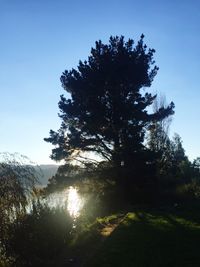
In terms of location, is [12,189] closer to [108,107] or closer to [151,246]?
[151,246]

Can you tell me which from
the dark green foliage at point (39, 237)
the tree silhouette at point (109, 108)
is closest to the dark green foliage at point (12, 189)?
the dark green foliage at point (39, 237)

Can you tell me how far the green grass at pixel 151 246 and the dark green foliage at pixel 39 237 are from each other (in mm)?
1243

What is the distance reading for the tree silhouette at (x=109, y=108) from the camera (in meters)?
28.8

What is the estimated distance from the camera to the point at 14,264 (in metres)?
10.1

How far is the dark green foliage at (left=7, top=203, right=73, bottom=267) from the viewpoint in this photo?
10414 mm

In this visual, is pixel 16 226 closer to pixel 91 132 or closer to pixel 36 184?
pixel 36 184

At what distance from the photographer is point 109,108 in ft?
97.3

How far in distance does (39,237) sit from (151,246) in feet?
11.2

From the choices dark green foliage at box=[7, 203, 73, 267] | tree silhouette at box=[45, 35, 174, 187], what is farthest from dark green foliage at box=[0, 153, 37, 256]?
tree silhouette at box=[45, 35, 174, 187]

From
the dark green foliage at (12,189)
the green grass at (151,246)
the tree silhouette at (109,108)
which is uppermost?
the tree silhouette at (109,108)

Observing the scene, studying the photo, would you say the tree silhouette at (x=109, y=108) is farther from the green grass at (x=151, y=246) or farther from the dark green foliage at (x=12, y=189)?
the dark green foliage at (x=12, y=189)

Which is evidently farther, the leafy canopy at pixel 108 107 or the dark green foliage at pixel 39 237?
the leafy canopy at pixel 108 107

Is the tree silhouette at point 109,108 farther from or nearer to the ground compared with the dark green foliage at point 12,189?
farther from the ground

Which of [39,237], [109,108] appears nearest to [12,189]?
[39,237]
